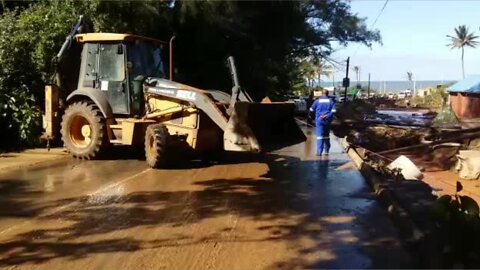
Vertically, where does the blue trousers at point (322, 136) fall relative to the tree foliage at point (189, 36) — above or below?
below

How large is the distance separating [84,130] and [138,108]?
1565 millimetres

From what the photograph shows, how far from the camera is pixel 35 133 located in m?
13.9

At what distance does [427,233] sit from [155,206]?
3736 millimetres

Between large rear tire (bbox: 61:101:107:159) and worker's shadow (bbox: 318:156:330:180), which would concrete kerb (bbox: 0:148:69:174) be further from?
worker's shadow (bbox: 318:156:330:180)

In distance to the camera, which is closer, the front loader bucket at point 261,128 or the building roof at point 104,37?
the front loader bucket at point 261,128

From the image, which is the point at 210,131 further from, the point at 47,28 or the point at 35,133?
the point at 47,28

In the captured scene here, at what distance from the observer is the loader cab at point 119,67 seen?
1121 centimetres

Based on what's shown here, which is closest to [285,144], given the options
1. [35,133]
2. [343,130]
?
[35,133]

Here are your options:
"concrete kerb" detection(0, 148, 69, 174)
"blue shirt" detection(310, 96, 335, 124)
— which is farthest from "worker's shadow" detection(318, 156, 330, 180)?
"concrete kerb" detection(0, 148, 69, 174)

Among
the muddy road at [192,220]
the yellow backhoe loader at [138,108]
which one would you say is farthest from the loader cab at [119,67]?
the muddy road at [192,220]

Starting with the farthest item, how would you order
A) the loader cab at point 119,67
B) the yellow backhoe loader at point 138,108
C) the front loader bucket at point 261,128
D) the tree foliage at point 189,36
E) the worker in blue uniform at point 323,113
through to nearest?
the tree foliage at point 189,36 < the worker in blue uniform at point 323,113 < the loader cab at point 119,67 < the yellow backhoe loader at point 138,108 < the front loader bucket at point 261,128

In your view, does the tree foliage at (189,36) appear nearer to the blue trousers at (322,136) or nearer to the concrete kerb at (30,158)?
the concrete kerb at (30,158)

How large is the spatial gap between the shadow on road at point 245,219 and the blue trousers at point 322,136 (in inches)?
107

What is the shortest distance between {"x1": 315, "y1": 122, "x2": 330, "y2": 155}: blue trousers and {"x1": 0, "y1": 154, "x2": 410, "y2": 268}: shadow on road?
273 cm
